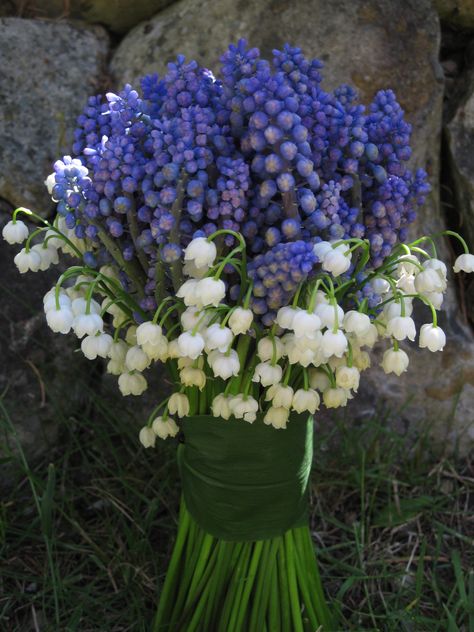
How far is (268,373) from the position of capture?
113 centimetres

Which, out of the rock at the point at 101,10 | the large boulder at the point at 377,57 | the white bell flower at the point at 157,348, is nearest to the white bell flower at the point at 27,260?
the white bell flower at the point at 157,348

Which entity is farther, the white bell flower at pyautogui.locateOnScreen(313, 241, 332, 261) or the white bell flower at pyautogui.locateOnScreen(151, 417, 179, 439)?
the white bell flower at pyautogui.locateOnScreen(151, 417, 179, 439)

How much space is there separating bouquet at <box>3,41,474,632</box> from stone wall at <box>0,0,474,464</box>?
1.99ft

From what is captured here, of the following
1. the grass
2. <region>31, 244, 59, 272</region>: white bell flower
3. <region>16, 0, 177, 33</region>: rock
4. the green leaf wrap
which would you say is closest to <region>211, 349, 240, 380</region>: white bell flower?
the green leaf wrap

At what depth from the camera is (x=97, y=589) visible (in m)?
1.67

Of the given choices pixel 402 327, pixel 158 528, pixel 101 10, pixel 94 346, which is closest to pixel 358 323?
pixel 402 327

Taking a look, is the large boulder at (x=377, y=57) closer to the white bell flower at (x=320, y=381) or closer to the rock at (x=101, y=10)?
the rock at (x=101, y=10)

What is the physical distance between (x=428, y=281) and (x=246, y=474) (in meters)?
0.46

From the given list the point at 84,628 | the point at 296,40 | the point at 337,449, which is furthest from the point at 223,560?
the point at 296,40

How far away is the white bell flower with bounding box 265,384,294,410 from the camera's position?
1.16 metres

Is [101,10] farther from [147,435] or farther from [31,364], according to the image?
[147,435]

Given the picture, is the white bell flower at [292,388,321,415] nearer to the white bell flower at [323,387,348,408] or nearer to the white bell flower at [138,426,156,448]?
the white bell flower at [323,387,348,408]

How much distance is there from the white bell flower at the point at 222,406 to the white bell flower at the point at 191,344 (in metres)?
0.16

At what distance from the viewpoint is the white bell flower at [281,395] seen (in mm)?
1164
